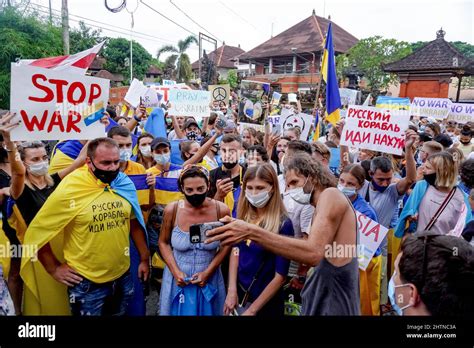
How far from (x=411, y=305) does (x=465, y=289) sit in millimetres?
221

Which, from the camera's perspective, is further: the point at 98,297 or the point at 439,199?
the point at 439,199

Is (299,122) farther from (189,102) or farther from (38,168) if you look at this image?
(38,168)

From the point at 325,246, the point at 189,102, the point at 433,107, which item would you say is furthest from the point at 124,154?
the point at 433,107

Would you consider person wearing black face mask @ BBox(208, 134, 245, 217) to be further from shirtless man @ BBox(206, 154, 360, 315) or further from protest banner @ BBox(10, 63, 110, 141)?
shirtless man @ BBox(206, 154, 360, 315)

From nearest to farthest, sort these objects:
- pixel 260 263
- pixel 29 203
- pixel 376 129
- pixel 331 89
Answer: pixel 260 263 < pixel 29 203 < pixel 376 129 < pixel 331 89

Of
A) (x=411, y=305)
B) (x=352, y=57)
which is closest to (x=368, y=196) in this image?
(x=411, y=305)

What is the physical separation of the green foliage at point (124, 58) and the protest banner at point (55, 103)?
141 ft

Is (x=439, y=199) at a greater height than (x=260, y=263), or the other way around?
(x=439, y=199)

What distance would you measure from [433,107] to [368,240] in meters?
7.91

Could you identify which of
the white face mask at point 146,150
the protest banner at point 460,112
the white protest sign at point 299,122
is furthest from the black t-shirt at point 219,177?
the protest banner at point 460,112

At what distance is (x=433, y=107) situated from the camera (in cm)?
969

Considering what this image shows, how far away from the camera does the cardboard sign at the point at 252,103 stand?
6918 mm

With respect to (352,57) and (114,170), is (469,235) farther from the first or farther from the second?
(352,57)

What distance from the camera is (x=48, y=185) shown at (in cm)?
312
